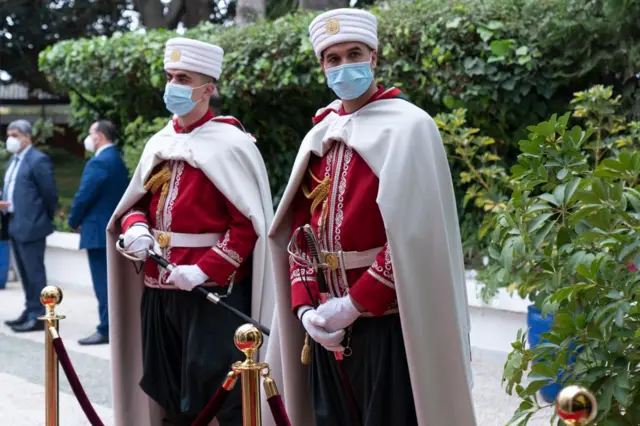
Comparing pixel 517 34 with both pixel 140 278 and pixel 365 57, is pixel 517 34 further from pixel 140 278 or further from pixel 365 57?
pixel 365 57

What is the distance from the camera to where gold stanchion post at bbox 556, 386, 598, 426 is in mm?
2293

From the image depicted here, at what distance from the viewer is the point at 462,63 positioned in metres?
8.00

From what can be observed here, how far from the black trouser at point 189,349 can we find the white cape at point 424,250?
1.45 metres

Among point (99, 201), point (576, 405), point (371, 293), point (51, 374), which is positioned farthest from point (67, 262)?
point (576, 405)

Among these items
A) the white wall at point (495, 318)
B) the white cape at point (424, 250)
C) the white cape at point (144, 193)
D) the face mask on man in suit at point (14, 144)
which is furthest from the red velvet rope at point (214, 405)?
the face mask on man in suit at point (14, 144)

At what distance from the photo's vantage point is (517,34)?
7.85 m

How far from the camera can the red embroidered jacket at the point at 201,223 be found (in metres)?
4.60

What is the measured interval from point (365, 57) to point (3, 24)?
60.2ft

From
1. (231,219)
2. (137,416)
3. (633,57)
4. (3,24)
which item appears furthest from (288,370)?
(3,24)

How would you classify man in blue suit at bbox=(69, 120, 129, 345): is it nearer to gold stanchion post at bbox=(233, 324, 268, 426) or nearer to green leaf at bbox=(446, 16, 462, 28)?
green leaf at bbox=(446, 16, 462, 28)

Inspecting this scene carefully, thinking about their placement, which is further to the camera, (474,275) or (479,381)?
(474,275)

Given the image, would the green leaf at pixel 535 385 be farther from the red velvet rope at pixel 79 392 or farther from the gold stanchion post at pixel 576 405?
the red velvet rope at pixel 79 392

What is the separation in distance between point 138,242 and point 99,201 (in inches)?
182

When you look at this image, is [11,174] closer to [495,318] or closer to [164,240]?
[495,318]
